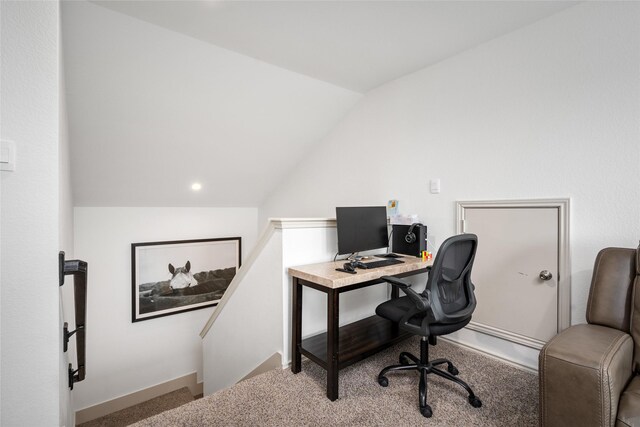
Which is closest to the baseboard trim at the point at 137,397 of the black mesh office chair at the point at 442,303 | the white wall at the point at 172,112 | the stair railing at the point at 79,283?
the white wall at the point at 172,112

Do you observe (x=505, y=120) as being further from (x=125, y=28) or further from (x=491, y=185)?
(x=125, y=28)

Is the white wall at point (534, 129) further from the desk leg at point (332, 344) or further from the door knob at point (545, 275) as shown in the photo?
the desk leg at point (332, 344)

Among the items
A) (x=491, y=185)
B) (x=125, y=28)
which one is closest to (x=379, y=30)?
(x=491, y=185)

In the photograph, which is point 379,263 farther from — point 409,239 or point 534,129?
point 534,129

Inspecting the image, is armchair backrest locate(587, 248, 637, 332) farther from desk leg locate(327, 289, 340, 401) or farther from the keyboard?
desk leg locate(327, 289, 340, 401)

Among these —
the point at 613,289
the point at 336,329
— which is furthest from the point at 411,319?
the point at 613,289

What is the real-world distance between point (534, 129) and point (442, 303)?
1.43 m

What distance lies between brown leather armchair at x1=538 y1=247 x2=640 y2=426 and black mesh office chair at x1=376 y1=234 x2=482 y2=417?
0.48 meters

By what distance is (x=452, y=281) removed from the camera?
5.95 feet

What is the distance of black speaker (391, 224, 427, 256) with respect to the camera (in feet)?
8.57

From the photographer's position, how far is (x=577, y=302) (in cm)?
201

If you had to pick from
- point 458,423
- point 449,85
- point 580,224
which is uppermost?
point 449,85

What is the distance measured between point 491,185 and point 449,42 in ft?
3.80

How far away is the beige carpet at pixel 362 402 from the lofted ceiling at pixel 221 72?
7.88 feet
